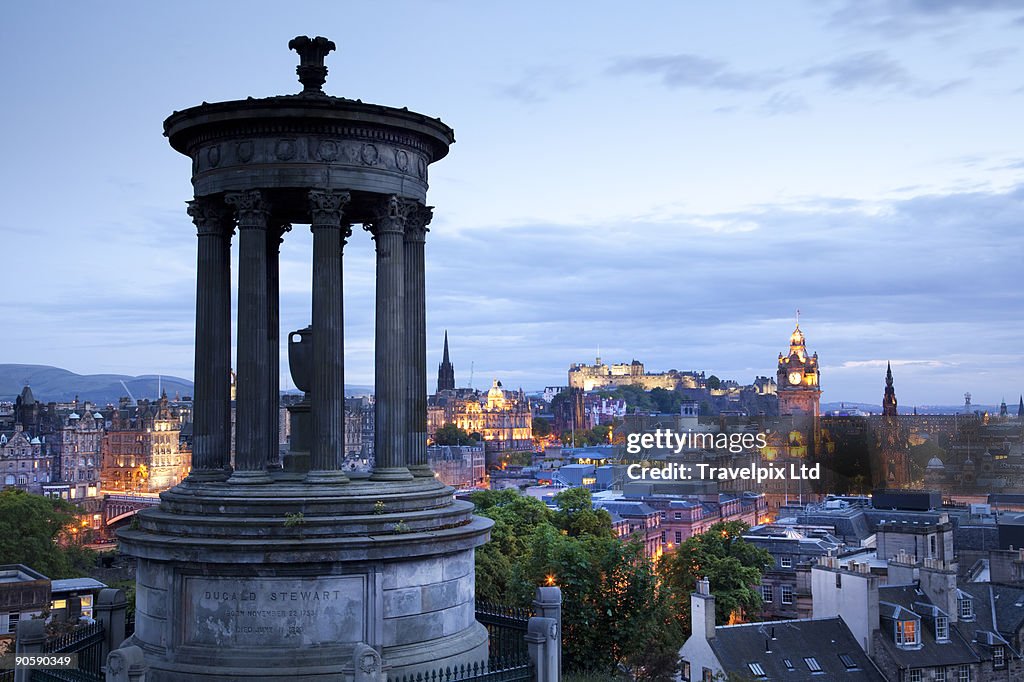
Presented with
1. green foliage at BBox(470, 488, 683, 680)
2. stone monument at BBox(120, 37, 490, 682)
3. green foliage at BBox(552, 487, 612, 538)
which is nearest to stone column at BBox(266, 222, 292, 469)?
stone monument at BBox(120, 37, 490, 682)

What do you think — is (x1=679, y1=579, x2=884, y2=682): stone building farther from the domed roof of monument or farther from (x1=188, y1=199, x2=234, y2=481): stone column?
the domed roof of monument

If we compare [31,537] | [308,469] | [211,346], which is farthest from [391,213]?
[31,537]

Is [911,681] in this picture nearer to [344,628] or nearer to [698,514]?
[344,628]

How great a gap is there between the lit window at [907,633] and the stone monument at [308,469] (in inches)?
1884

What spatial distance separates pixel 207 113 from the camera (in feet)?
91.8

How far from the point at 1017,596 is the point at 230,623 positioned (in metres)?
69.5

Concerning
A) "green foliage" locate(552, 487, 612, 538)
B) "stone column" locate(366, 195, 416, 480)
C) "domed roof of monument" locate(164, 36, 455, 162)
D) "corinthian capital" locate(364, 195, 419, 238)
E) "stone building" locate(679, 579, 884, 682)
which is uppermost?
Answer: "domed roof of monument" locate(164, 36, 455, 162)

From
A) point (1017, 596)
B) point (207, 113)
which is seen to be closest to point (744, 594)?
point (1017, 596)

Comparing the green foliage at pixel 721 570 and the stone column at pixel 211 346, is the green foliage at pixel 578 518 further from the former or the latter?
the stone column at pixel 211 346

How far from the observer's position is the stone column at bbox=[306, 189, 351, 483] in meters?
27.1

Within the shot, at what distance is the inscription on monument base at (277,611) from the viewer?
2519 cm

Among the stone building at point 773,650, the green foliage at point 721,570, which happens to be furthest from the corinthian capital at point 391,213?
the green foliage at point 721,570

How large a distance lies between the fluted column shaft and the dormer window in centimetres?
5271

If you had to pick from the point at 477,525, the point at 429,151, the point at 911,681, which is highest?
the point at 429,151
